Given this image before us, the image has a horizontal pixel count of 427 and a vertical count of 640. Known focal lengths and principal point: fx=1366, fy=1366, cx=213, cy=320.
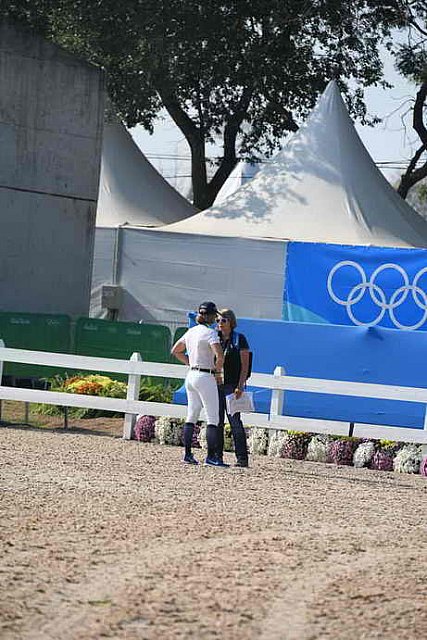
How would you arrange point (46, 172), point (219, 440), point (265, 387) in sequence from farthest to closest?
point (46, 172), point (265, 387), point (219, 440)

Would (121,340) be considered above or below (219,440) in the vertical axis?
above

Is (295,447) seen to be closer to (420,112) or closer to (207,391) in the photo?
(207,391)

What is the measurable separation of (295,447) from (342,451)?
1.92 ft

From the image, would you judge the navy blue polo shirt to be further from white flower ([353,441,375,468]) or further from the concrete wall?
the concrete wall

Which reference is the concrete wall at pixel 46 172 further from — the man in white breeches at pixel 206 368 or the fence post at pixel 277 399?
the man in white breeches at pixel 206 368

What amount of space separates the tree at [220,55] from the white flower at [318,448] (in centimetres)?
2035

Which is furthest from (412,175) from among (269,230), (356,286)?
Answer: (356,286)

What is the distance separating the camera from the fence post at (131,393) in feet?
56.7

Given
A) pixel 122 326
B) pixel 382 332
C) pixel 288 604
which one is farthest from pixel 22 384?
pixel 288 604

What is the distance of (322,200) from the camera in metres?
26.5

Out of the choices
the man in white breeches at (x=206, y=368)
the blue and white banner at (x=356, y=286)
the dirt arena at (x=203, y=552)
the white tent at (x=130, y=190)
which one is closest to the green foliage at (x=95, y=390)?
the blue and white banner at (x=356, y=286)

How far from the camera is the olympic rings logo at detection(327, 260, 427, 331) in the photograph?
22.3 m

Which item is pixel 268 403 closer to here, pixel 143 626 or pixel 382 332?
pixel 382 332

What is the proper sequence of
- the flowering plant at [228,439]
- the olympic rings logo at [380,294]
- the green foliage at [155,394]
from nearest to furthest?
the flowering plant at [228,439], the green foliage at [155,394], the olympic rings logo at [380,294]
